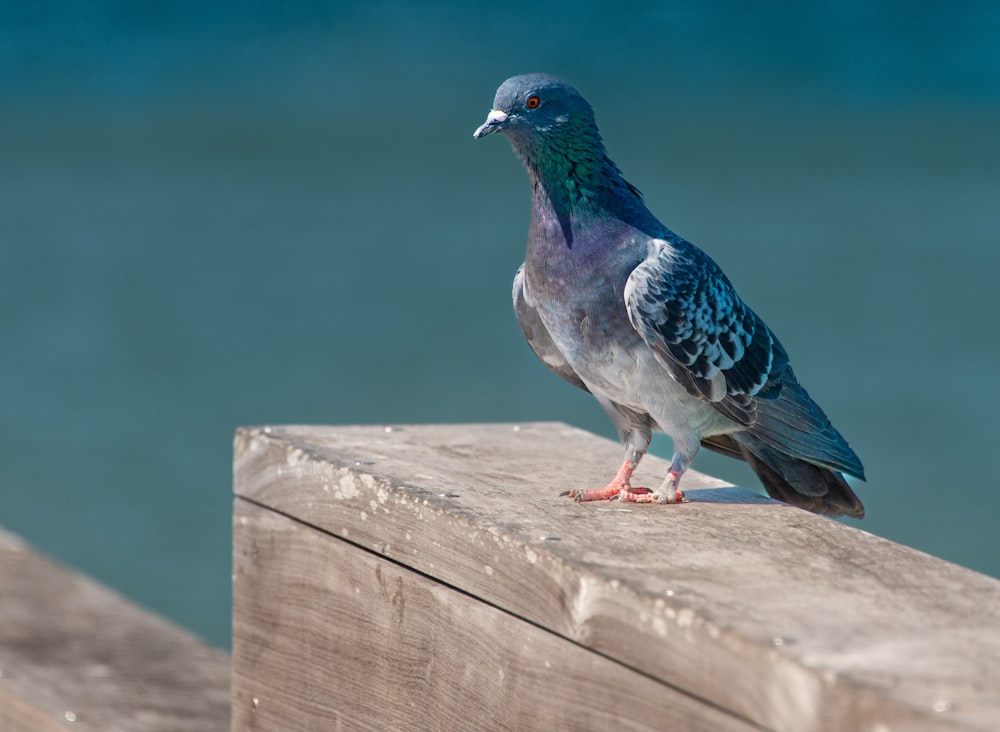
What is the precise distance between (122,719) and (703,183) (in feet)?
44.7

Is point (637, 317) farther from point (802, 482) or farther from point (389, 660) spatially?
point (389, 660)

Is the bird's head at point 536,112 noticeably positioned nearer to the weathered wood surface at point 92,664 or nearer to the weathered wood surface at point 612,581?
the weathered wood surface at point 612,581

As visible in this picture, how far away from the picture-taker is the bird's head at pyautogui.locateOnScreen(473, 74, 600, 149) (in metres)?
Answer: 2.52

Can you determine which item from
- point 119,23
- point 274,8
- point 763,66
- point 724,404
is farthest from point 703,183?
point 724,404

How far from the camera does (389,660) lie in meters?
2.27

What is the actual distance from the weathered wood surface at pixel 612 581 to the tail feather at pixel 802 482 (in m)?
0.12

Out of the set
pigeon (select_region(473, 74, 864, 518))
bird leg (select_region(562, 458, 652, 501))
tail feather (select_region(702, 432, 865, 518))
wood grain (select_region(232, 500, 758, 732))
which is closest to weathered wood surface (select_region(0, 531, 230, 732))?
wood grain (select_region(232, 500, 758, 732))

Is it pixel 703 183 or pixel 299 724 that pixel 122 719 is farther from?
pixel 703 183

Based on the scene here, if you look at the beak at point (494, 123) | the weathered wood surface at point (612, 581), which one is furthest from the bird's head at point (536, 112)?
the weathered wood surface at point (612, 581)

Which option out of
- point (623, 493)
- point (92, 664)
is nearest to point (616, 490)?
point (623, 493)

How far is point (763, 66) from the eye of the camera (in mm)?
18172

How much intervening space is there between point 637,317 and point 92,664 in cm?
148

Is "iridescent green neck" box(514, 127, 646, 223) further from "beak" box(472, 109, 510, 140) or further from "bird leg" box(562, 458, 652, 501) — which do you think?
"bird leg" box(562, 458, 652, 501)

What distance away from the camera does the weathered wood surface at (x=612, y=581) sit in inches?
61.6
